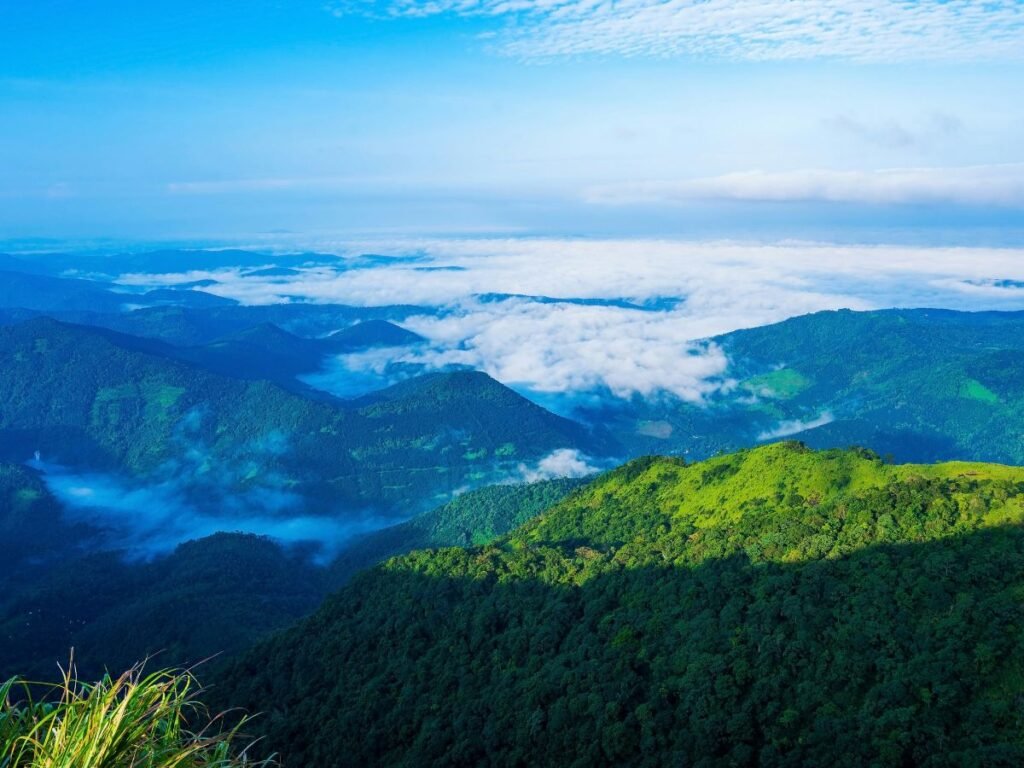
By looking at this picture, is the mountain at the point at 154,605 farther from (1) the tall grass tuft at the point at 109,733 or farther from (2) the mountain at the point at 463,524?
(1) the tall grass tuft at the point at 109,733

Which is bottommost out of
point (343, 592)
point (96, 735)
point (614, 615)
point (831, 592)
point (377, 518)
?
point (377, 518)

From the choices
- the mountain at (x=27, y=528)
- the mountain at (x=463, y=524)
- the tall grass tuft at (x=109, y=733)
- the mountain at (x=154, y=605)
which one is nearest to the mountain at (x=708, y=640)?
the mountain at (x=154, y=605)

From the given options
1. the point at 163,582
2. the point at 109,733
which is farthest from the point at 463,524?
the point at 109,733

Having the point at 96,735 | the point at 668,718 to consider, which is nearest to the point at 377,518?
the point at 668,718

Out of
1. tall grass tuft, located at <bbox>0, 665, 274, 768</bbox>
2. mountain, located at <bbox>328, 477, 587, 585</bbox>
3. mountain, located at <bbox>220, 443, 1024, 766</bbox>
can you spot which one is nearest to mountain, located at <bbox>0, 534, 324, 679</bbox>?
mountain, located at <bbox>328, 477, 587, 585</bbox>

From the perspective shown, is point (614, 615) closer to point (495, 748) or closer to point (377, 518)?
point (495, 748)

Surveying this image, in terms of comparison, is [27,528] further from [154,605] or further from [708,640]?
[708,640]

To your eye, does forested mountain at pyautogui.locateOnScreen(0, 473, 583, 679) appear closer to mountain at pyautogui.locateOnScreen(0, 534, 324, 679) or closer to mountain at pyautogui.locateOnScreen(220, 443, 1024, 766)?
mountain at pyautogui.locateOnScreen(0, 534, 324, 679)
